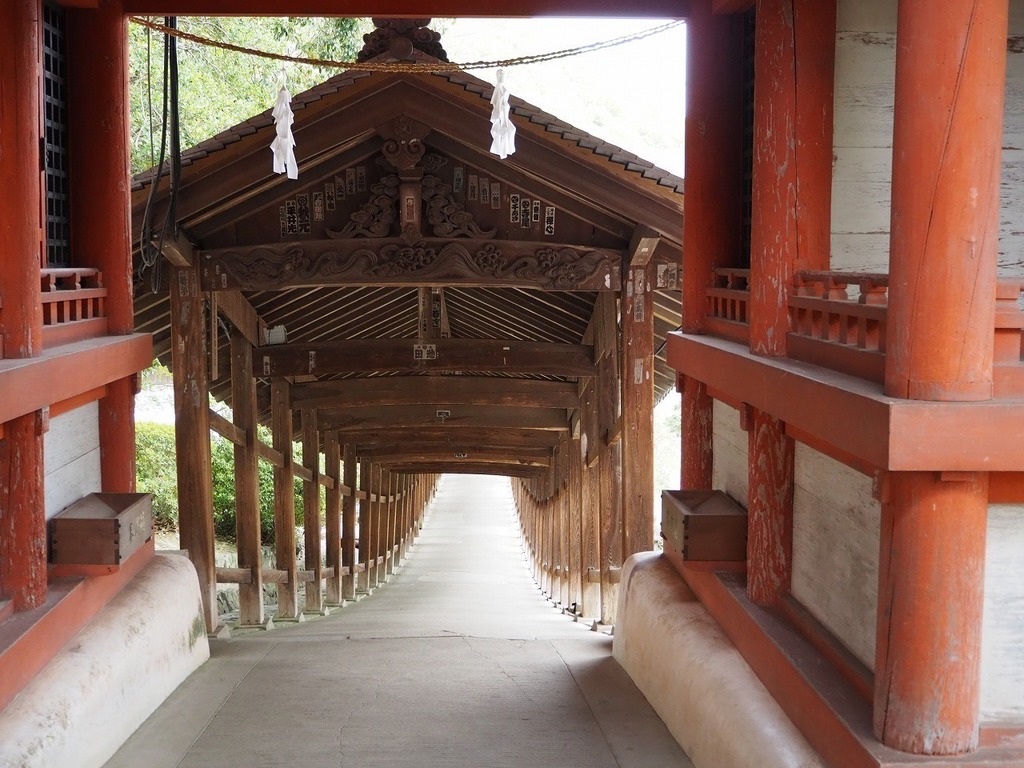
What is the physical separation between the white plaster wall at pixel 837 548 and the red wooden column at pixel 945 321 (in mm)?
443

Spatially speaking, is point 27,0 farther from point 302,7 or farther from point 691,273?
point 691,273

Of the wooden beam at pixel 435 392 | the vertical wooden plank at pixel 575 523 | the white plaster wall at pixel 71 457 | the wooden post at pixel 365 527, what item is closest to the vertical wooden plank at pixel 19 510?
the white plaster wall at pixel 71 457

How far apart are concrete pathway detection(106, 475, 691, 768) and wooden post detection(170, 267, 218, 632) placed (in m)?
1.00

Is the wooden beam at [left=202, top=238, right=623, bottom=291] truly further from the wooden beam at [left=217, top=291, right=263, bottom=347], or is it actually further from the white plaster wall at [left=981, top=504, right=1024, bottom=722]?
the white plaster wall at [left=981, top=504, right=1024, bottom=722]

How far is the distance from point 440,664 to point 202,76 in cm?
1307

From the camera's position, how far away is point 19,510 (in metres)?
4.50

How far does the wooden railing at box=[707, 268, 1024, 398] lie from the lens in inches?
124

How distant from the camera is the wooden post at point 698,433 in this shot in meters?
5.95

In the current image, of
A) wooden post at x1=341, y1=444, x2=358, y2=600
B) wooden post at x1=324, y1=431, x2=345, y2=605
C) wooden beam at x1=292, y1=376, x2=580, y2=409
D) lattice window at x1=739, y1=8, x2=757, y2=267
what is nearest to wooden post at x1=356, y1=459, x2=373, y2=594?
wooden post at x1=341, y1=444, x2=358, y2=600

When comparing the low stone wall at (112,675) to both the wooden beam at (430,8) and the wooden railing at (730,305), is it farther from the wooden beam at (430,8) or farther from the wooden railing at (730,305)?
the wooden railing at (730,305)

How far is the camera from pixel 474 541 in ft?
76.0

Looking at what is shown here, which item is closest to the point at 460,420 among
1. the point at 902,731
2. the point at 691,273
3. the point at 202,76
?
the point at 691,273

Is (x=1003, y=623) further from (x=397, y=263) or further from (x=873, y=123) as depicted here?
(x=397, y=263)

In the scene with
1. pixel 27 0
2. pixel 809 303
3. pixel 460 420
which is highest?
pixel 27 0
